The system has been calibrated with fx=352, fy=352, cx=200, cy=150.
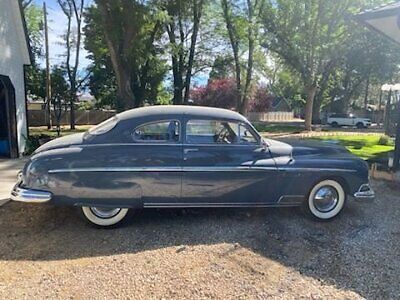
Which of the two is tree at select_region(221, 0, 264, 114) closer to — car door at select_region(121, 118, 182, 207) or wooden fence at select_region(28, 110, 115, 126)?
wooden fence at select_region(28, 110, 115, 126)

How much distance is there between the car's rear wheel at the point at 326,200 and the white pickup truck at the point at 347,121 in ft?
107

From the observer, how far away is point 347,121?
35719 mm

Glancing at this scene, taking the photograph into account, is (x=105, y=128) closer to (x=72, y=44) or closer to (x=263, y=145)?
(x=263, y=145)

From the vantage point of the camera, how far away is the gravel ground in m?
3.36

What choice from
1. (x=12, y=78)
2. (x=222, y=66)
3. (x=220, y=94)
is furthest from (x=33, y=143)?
(x=220, y=94)

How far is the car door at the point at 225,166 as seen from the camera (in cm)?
466

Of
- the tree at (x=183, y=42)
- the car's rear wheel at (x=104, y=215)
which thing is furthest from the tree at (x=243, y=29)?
the car's rear wheel at (x=104, y=215)

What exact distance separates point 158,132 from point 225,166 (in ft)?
3.28

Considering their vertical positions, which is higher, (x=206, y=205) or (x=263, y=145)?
(x=263, y=145)

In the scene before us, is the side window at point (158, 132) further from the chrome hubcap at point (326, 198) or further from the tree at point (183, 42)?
the tree at point (183, 42)

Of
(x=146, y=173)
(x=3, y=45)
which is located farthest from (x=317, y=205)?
(x=3, y=45)

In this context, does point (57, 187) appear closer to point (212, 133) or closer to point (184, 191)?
point (184, 191)

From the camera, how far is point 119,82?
604 inches

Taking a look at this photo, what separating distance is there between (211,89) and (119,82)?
2271cm
